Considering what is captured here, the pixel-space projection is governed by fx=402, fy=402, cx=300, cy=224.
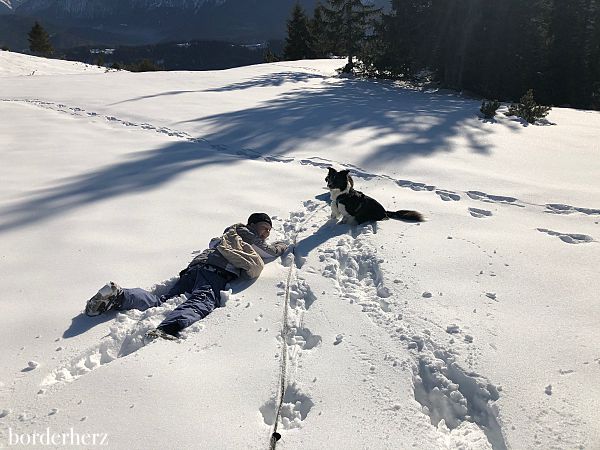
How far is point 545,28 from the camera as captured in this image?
1972 cm

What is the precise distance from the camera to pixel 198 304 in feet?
11.1

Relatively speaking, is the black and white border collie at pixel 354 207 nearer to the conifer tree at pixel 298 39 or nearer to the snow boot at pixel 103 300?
the snow boot at pixel 103 300

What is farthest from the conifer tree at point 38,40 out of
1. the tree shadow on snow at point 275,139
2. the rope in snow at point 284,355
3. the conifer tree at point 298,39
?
the rope in snow at point 284,355

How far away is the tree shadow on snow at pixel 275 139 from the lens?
5.93m

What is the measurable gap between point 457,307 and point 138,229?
12.1 ft

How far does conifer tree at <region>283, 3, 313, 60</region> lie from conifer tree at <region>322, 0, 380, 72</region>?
977 centimetres

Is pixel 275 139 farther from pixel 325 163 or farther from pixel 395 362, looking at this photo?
pixel 395 362

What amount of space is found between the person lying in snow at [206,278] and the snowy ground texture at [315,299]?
132mm

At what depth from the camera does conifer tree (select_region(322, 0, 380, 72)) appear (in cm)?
2539

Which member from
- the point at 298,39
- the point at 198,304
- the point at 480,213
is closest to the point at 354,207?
the point at 480,213

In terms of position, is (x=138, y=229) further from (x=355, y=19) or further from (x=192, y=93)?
(x=355, y=19)

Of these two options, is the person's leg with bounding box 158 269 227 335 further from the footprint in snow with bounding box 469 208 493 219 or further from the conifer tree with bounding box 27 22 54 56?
the conifer tree with bounding box 27 22 54 56

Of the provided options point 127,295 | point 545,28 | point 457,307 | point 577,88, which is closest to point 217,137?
point 127,295

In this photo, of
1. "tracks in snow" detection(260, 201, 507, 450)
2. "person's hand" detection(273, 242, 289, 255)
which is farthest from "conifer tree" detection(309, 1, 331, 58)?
"tracks in snow" detection(260, 201, 507, 450)
